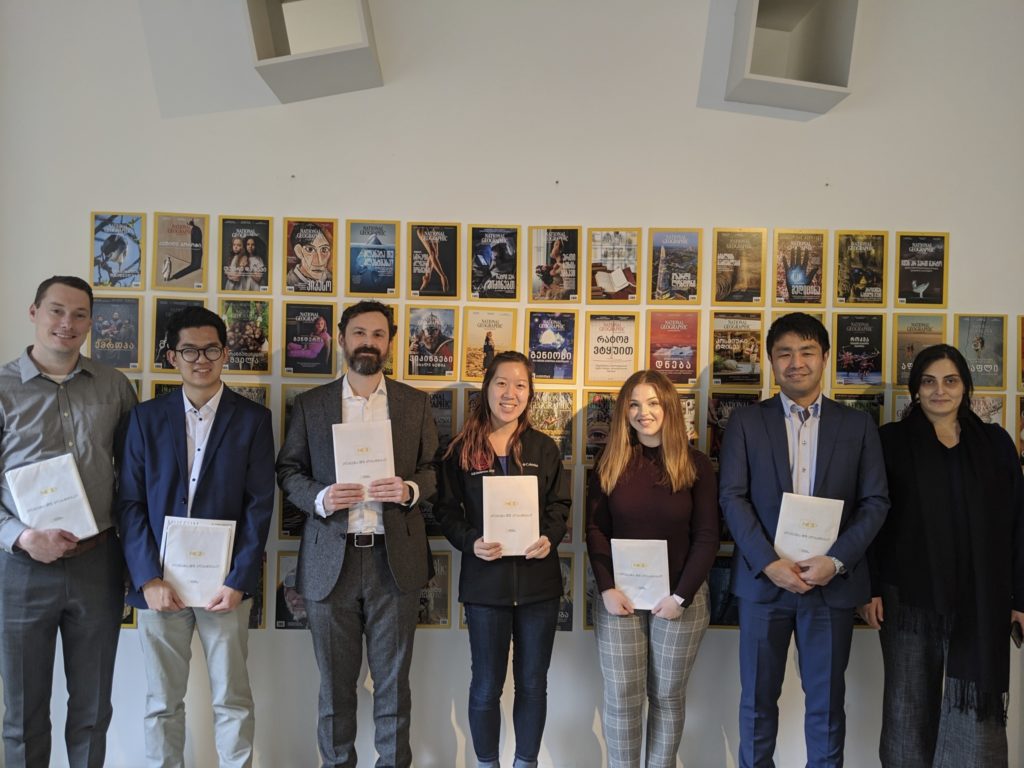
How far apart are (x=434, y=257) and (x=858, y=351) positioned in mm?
2175

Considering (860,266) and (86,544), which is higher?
(860,266)

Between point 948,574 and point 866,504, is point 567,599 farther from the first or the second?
point 948,574

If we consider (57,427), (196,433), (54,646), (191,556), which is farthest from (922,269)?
(54,646)

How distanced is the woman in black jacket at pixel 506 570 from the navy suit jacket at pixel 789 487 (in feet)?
2.42

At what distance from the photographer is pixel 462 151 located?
320cm

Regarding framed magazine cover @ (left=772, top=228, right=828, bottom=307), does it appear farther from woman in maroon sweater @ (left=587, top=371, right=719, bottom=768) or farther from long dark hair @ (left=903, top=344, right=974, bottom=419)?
woman in maroon sweater @ (left=587, top=371, right=719, bottom=768)

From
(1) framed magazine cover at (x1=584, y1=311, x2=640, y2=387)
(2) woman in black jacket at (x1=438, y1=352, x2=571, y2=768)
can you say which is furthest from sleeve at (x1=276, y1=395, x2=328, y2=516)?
(1) framed magazine cover at (x1=584, y1=311, x2=640, y2=387)

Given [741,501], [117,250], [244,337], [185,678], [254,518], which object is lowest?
[185,678]

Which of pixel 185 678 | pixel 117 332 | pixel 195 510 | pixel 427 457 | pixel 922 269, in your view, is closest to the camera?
pixel 195 510

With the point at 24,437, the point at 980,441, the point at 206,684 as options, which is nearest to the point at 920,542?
the point at 980,441

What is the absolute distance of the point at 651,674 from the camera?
2701 millimetres

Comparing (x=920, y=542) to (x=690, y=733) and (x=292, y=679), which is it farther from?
(x=292, y=679)

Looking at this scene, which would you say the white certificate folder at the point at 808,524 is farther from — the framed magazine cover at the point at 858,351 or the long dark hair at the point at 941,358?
the framed magazine cover at the point at 858,351

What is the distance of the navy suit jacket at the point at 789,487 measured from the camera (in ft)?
8.54
